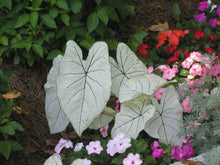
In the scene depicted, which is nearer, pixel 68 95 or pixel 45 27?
pixel 68 95

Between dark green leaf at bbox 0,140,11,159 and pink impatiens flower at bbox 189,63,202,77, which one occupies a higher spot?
pink impatiens flower at bbox 189,63,202,77

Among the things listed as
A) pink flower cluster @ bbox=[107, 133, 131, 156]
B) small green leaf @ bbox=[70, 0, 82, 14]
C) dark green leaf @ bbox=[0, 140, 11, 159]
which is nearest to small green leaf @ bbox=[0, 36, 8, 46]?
small green leaf @ bbox=[70, 0, 82, 14]

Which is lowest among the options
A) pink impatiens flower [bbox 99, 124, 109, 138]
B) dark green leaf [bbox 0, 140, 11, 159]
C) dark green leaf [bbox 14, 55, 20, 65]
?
dark green leaf [bbox 0, 140, 11, 159]

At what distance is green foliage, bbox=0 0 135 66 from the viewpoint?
2.48 m

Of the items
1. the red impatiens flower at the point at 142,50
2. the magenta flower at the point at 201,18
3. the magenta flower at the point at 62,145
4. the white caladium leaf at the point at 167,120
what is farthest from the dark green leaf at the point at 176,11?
the magenta flower at the point at 62,145

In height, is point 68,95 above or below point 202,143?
above

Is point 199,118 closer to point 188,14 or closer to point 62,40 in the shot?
point 62,40

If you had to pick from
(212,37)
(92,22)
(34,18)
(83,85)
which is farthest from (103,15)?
(212,37)

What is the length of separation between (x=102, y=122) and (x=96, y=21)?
976mm

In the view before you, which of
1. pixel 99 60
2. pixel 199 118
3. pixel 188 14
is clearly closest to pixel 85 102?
pixel 99 60

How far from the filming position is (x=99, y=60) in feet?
6.18

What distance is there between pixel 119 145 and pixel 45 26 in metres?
1.40

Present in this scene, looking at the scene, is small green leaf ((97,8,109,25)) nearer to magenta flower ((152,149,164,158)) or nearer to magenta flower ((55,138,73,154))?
magenta flower ((55,138,73,154))

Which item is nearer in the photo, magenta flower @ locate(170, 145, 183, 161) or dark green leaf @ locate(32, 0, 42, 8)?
magenta flower @ locate(170, 145, 183, 161)
